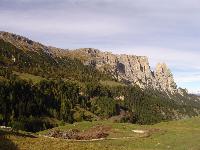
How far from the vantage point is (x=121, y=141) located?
60750 millimetres

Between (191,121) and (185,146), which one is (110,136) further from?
(191,121)

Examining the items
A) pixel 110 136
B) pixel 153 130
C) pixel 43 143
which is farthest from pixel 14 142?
pixel 153 130

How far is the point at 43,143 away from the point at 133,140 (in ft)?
65.5

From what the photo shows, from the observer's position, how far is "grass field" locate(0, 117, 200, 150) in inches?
1722

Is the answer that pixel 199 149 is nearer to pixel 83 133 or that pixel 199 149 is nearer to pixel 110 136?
pixel 110 136

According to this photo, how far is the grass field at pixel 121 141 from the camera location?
43.8 metres

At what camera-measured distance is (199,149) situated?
162ft

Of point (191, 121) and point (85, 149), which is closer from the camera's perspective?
point (85, 149)

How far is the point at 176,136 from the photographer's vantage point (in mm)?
63594

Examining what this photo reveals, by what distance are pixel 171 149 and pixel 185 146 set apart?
1954 mm

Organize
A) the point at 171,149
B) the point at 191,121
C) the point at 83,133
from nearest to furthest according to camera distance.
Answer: the point at 171,149 → the point at 83,133 → the point at 191,121

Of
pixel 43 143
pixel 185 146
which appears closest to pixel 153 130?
pixel 185 146

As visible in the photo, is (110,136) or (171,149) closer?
(171,149)

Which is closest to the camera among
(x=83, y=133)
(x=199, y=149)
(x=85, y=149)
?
(x=85, y=149)
